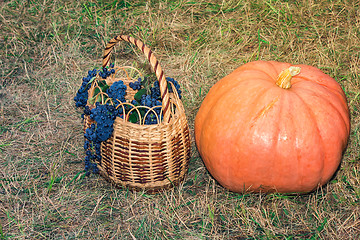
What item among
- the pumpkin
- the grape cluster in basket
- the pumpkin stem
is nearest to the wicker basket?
the grape cluster in basket

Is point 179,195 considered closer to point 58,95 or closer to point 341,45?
point 58,95

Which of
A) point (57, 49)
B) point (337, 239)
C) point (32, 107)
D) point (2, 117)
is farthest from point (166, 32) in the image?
point (337, 239)

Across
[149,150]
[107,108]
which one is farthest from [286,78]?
[107,108]

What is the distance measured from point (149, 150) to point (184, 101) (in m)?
1.15

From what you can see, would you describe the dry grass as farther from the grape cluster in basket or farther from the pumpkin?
the grape cluster in basket

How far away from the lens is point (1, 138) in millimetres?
3018

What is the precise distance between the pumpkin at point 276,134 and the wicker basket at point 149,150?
0.67ft

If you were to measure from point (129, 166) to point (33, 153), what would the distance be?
0.98 m

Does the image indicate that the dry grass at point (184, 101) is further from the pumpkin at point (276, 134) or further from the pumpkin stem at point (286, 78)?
the pumpkin stem at point (286, 78)

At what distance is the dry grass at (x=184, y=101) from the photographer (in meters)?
2.36

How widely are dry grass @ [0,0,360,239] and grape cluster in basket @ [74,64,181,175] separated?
34 centimetres

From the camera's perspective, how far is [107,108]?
2277 mm

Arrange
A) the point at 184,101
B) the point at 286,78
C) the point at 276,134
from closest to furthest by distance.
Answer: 1. the point at 276,134
2. the point at 286,78
3. the point at 184,101

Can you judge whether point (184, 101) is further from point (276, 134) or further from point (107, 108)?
point (276, 134)
